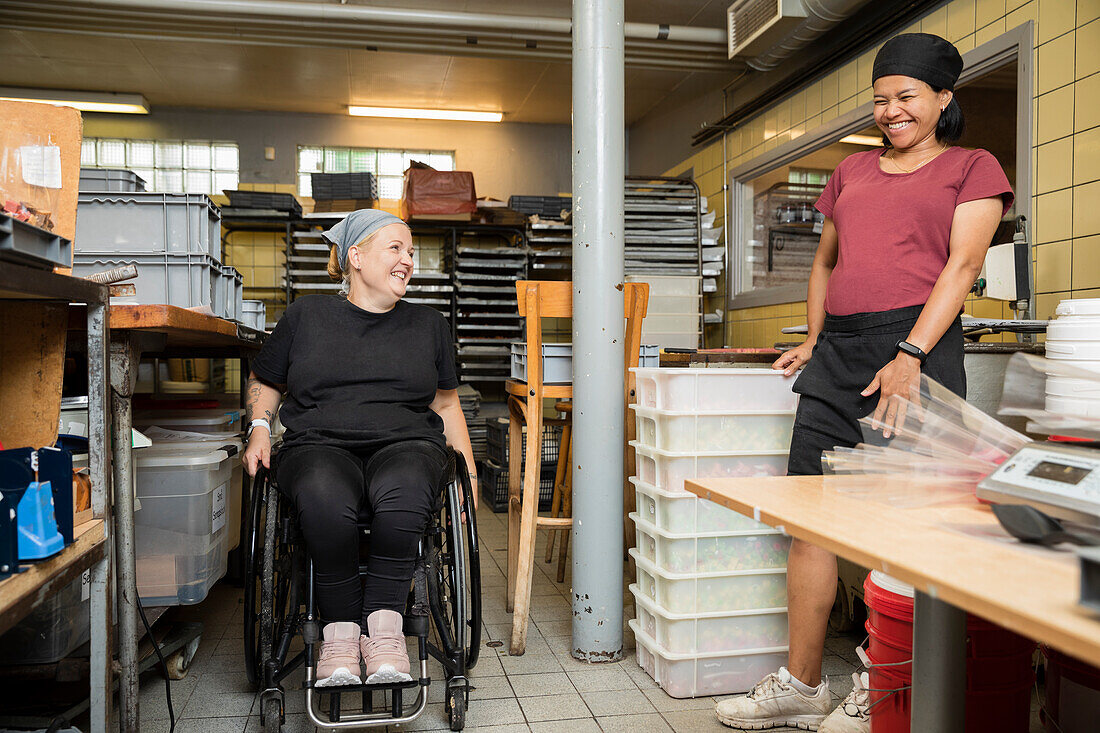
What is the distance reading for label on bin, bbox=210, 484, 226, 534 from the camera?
2258 millimetres

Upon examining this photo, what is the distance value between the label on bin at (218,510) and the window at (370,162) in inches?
199

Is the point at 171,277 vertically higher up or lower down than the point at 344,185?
lower down

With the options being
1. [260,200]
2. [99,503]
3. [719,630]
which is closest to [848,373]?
[719,630]

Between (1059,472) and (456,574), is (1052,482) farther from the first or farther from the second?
(456,574)

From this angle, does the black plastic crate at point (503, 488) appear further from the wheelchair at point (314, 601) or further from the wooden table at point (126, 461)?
the wooden table at point (126, 461)

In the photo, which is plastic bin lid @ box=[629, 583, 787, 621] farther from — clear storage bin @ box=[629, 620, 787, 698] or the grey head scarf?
the grey head scarf

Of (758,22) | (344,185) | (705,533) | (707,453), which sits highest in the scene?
(758,22)

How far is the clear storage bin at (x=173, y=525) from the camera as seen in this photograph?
2117mm

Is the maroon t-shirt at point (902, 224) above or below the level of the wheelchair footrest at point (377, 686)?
above

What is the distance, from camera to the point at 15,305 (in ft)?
5.09

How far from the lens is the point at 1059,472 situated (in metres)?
0.77

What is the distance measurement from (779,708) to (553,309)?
130 centimetres

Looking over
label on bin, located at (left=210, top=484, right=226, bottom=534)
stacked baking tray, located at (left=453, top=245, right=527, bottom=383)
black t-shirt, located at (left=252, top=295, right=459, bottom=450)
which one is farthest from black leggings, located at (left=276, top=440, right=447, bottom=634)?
stacked baking tray, located at (left=453, top=245, right=527, bottom=383)

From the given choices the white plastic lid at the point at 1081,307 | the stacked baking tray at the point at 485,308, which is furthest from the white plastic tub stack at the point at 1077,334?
the stacked baking tray at the point at 485,308
